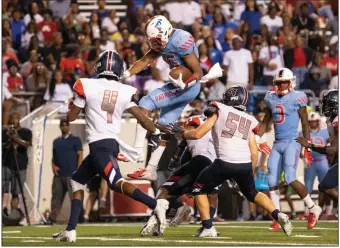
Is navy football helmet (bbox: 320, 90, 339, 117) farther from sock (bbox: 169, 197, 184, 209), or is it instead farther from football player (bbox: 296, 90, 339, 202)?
sock (bbox: 169, 197, 184, 209)

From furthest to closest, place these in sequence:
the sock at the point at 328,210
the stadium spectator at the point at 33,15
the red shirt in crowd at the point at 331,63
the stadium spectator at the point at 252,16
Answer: the stadium spectator at the point at 252,16
the stadium spectator at the point at 33,15
the red shirt in crowd at the point at 331,63
the sock at the point at 328,210

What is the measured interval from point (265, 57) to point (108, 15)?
3714 mm

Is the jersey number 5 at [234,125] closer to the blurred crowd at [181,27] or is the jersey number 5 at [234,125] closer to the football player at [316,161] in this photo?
the football player at [316,161]

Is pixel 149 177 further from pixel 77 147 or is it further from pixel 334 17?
pixel 334 17

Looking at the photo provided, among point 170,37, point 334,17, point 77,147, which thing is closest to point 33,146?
point 77,147

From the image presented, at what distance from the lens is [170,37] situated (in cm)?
1370

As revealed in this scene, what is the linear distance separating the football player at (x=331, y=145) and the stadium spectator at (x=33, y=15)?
1098 cm

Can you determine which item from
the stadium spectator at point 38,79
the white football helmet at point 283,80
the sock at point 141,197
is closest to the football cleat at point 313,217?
the white football helmet at point 283,80

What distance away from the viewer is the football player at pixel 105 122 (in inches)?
480

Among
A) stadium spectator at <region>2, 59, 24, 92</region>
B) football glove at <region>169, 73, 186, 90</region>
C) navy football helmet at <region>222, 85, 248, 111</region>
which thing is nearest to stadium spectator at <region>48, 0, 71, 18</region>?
stadium spectator at <region>2, 59, 24, 92</region>

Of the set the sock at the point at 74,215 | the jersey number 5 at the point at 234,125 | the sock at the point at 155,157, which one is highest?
the jersey number 5 at the point at 234,125

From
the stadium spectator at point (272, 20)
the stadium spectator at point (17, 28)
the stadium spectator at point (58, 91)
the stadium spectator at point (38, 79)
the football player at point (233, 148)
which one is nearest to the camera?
the football player at point (233, 148)

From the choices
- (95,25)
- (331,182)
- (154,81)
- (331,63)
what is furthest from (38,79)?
(331,182)

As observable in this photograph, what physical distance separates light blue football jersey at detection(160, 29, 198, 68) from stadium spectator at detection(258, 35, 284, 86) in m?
8.81
